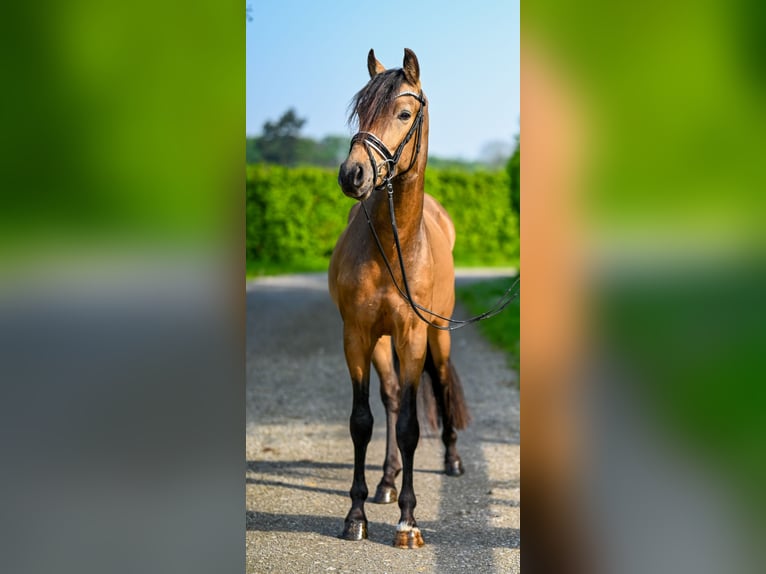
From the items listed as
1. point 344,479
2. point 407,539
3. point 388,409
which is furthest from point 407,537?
point 344,479

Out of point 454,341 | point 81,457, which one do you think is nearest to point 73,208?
point 81,457

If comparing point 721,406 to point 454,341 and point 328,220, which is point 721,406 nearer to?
point 454,341

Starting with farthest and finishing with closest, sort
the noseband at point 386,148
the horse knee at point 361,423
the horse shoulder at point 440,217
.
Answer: the horse shoulder at point 440,217, the horse knee at point 361,423, the noseband at point 386,148

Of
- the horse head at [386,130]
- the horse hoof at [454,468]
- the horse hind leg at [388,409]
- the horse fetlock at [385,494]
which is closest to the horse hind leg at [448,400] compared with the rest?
the horse hoof at [454,468]

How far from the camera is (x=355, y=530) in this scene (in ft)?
14.8

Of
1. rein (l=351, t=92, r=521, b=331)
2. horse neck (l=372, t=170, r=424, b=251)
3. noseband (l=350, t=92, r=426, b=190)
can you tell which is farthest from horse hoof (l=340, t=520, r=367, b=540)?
noseband (l=350, t=92, r=426, b=190)

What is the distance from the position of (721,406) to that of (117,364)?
58.6 inches

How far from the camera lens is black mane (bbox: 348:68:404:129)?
392 cm

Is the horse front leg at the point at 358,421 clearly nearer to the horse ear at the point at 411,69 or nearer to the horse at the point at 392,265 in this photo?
the horse at the point at 392,265

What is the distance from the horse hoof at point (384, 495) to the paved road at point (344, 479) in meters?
0.06

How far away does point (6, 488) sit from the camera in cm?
208

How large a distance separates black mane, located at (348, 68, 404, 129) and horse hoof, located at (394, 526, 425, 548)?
215 centimetres

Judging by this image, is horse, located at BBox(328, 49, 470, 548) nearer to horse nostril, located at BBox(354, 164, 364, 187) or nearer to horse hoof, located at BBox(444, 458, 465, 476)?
horse nostril, located at BBox(354, 164, 364, 187)

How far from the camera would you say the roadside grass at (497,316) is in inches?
434
